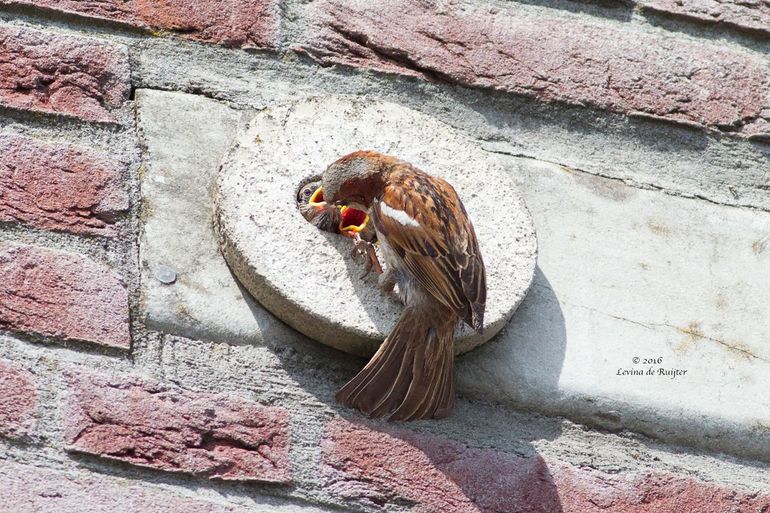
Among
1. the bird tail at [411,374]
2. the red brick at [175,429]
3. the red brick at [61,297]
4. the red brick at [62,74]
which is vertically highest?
the red brick at [62,74]

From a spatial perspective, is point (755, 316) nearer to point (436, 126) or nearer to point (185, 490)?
point (436, 126)

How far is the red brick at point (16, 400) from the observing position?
62.4 inches

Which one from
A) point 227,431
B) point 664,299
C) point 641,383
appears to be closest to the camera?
point 227,431

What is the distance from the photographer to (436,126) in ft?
6.87

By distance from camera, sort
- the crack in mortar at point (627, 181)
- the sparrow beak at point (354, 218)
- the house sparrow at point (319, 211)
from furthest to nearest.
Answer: the sparrow beak at point (354, 218), the crack in mortar at point (627, 181), the house sparrow at point (319, 211)

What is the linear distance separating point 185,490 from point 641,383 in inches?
29.3

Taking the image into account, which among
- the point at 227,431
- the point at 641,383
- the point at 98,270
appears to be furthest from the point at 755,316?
the point at 98,270

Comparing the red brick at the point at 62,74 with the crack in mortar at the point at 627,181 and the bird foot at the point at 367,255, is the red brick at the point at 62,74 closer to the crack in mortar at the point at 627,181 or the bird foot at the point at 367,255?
the bird foot at the point at 367,255

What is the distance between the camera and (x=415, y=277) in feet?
6.77

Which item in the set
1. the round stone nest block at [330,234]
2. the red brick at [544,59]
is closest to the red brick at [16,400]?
the round stone nest block at [330,234]

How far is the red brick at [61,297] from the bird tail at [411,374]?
0.36 meters

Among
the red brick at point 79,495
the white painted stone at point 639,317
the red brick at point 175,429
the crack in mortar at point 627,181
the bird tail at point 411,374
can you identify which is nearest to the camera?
the red brick at point 79,495

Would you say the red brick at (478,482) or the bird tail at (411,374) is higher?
the bird tail at (411,374)

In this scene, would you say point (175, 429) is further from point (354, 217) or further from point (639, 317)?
point (354, 217)
